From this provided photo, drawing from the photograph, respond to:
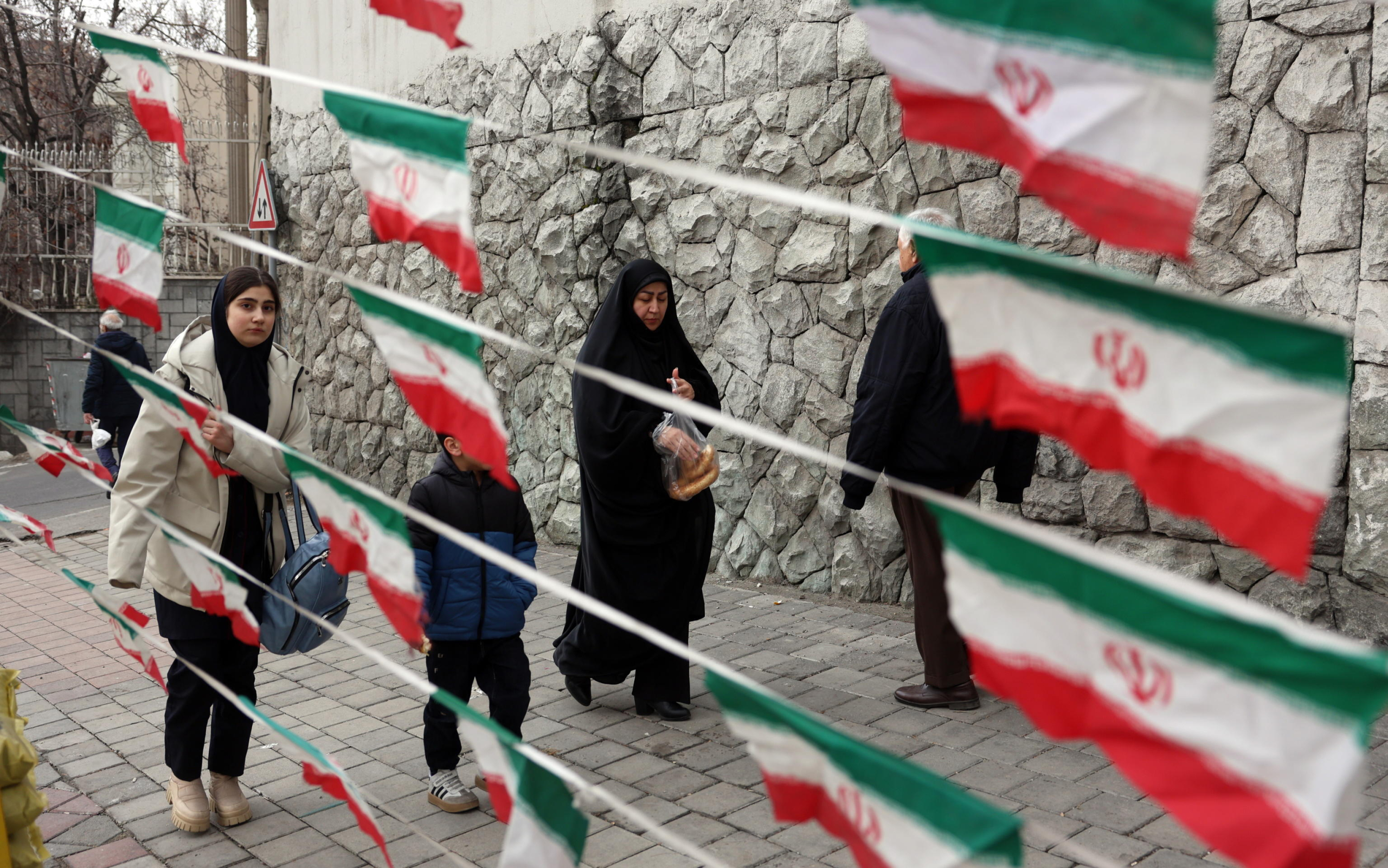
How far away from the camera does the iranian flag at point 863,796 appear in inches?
54.6

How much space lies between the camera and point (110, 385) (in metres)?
11.3

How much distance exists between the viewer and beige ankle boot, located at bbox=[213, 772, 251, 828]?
407 centimetres

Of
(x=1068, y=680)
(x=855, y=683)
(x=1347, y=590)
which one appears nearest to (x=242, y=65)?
(x=1068, y=680)

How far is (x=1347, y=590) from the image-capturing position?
15.8 ft

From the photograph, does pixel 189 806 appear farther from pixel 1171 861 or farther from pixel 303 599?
pixel 1171 861

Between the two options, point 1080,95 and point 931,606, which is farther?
point 931,606

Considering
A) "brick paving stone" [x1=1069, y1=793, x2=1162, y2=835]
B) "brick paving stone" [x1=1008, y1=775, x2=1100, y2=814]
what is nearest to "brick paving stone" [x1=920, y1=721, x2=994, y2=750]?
"brick paving stone" [x1=1008, y1=775, x2=1100, y2=814]

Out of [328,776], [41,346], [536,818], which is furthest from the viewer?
[41,346]

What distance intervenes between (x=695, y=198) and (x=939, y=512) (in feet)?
21.2

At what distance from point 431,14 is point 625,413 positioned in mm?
3190

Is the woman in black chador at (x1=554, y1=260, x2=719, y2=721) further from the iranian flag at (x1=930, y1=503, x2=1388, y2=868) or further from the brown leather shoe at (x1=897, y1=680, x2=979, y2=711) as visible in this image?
the iranian flag at (x1=930, y1=503, x2=1388, y2=868)

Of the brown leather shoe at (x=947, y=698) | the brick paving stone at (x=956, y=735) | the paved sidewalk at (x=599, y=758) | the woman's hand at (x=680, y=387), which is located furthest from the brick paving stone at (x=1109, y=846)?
the woman's hand at (x=680, y=387)

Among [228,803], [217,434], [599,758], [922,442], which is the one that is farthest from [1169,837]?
[217,434]

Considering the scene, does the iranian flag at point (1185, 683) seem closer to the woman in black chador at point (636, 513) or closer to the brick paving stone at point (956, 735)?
the brick paving stone at point (956, 735)
